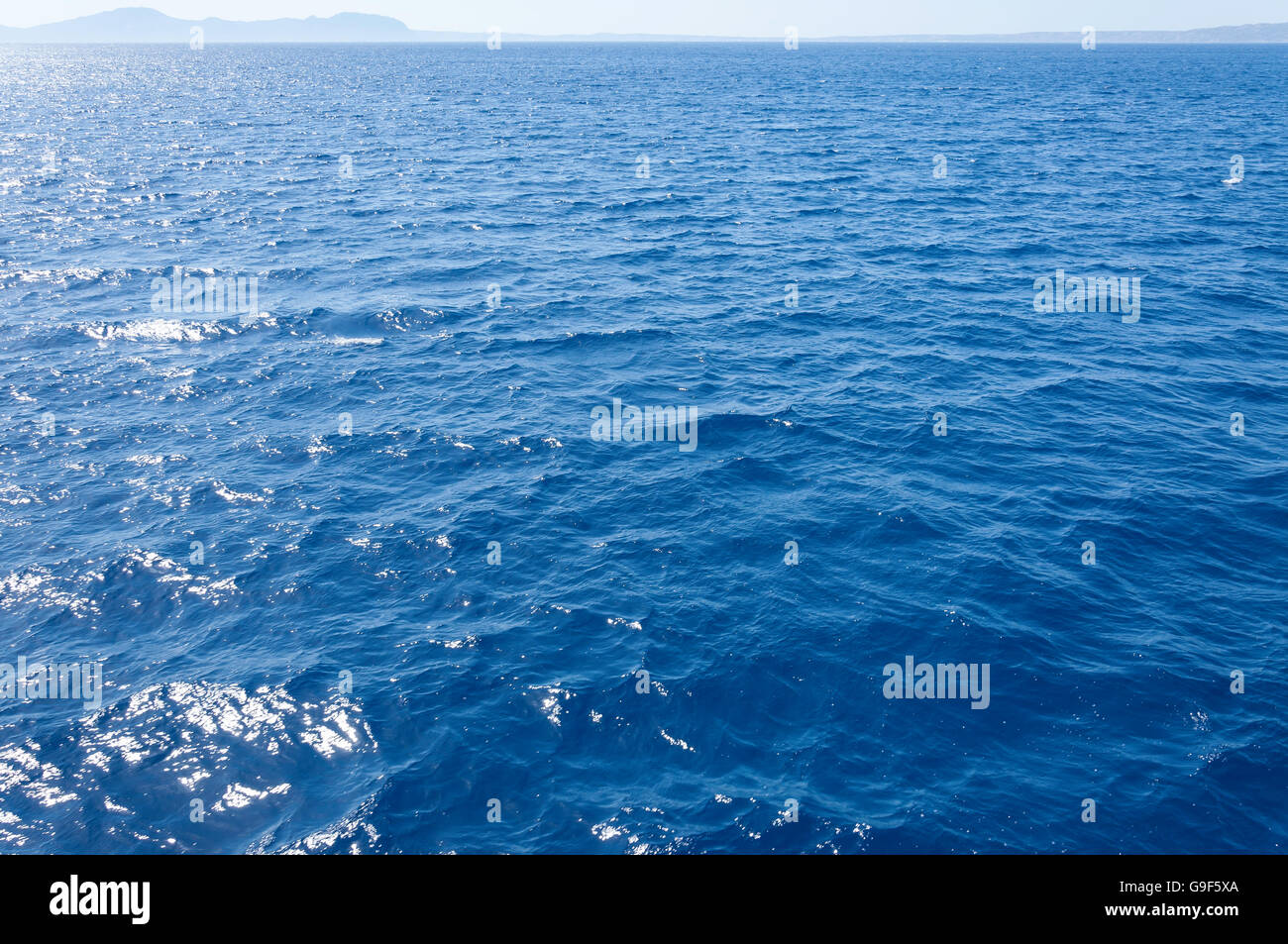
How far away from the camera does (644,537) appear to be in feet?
107

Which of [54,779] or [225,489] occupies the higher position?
[225,489]

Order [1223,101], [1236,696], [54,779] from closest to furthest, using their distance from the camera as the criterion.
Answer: [54,779]
[1236,696]
[1223,101]

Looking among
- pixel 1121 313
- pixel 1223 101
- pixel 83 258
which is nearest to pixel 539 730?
pixel 1121 313

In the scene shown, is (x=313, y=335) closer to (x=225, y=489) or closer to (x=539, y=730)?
(x=225, y=489)

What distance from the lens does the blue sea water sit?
22.3 metres

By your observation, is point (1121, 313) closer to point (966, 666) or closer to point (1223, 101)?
Answer: point (966, 666)

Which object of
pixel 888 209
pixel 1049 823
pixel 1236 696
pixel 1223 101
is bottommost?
pixel 1049 823

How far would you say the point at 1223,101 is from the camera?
15762 centimetres

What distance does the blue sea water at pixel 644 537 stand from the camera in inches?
880

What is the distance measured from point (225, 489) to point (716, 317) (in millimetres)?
30349
